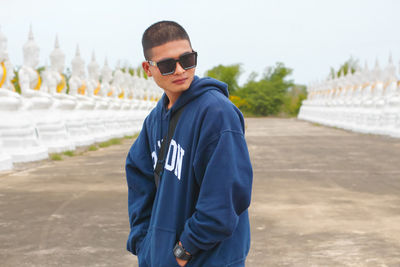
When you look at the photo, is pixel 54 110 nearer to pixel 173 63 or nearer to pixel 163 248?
pixel 173 63

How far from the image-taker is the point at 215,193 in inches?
65.9

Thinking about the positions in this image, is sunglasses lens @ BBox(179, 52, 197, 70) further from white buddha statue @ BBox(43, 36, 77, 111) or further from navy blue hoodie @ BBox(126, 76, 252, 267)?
white buddha statue @ BBox(43, 36, 77, 111)

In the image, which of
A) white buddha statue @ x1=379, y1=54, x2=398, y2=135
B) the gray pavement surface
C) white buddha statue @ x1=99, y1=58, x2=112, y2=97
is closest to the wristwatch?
the gray pavement surface

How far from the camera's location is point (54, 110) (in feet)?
39.3

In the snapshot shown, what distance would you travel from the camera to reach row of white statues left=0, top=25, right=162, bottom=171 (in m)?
9.26

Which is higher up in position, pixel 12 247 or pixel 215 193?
pixel 215 193

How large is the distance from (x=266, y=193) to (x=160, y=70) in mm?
4755

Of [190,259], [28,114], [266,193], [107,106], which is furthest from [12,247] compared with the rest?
[107,106]

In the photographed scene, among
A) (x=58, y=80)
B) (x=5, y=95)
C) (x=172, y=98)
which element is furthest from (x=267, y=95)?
(x=172, y=98)

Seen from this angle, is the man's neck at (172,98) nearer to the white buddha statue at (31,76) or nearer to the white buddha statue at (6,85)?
the white buddha statue at (6,85)

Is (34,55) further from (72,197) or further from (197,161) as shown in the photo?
(197,161)

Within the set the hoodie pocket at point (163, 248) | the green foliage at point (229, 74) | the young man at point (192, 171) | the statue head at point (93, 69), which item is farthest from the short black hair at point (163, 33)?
the green foliage at point (229, 74)

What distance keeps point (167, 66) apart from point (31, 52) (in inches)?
403

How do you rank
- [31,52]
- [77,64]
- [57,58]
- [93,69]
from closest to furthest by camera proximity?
[31,52]
[57,58]
[77,64]
[93,69]
